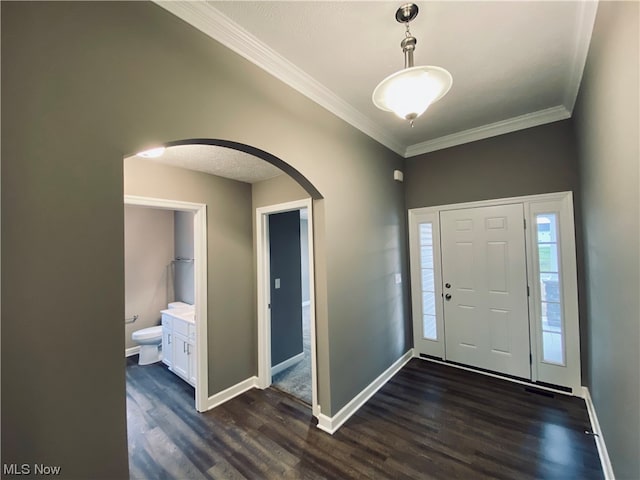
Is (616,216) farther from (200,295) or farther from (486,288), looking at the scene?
(200,295)

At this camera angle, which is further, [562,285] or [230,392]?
[230,392]

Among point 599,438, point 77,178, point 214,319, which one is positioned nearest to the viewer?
point 77,178

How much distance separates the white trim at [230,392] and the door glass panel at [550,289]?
325 cm

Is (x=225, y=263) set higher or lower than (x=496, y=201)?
lower

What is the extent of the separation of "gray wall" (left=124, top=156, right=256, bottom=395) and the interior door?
2.50 meters

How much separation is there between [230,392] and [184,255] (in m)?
2.65

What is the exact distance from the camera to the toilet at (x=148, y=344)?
3.83 m

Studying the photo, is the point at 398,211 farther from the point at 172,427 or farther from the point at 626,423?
the point at 172,427

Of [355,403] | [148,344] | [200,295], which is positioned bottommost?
[355,403]

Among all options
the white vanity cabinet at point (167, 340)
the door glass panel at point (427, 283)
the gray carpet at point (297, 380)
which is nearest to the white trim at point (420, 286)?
the door glass panel at point (427, 283)

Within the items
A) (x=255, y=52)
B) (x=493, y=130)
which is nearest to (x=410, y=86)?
(x=255, y=52)

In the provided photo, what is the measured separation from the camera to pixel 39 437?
89 centimetres

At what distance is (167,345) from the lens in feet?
11.8

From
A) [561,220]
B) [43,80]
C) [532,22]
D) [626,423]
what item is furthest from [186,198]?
[561,220]
